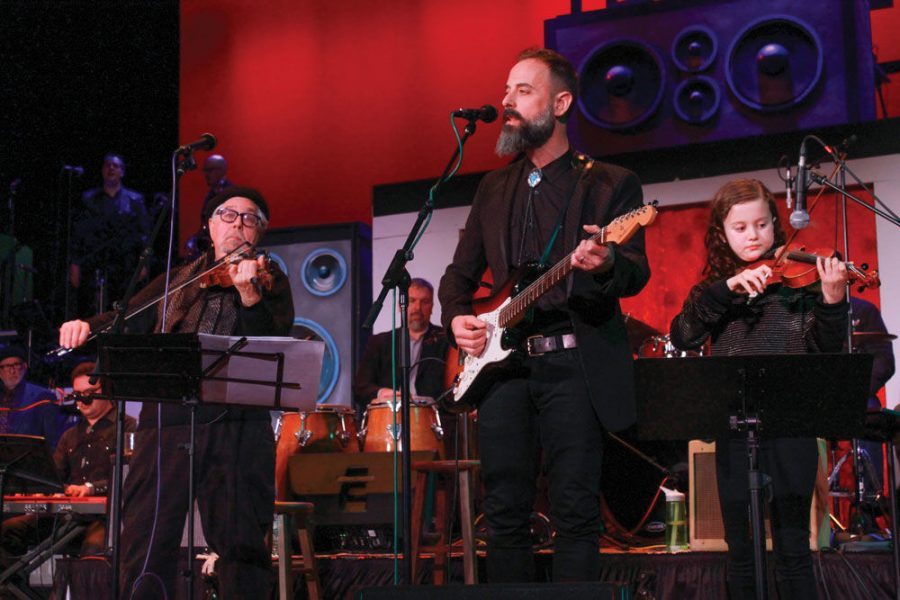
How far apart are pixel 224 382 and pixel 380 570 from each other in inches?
87.6

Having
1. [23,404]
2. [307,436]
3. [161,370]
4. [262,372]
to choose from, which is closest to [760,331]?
[262,372]

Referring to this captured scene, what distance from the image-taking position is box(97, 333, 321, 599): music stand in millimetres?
3605

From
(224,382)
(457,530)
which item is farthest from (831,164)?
(224,382)

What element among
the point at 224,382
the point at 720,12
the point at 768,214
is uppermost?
the point at 720,12

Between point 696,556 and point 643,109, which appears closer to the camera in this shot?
point 696,556

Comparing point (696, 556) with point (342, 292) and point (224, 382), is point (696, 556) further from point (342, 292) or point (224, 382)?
point (342, 292)

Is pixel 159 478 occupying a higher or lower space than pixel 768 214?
lower

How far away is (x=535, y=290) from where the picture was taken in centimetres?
332

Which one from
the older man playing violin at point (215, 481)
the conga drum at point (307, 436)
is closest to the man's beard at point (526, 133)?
the older man playing violin at point (215, 481)

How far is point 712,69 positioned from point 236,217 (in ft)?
17.5

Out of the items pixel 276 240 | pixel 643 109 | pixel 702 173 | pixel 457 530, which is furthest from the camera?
pixel 276 240

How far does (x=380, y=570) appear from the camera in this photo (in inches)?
219

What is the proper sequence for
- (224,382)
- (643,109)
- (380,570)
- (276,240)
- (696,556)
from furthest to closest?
(276,240), (643,109), (380,570), (696,556), (224,382)

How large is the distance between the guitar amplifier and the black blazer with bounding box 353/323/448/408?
6.14ft
